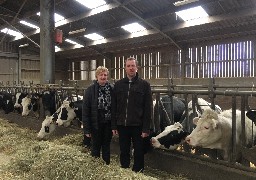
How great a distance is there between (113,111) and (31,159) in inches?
66.7

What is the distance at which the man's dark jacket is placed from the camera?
384 cm

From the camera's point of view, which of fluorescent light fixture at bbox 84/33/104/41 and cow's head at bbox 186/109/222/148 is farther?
fluorescent light fixture at bbox 84/33/104/41

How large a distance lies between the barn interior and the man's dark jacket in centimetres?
287

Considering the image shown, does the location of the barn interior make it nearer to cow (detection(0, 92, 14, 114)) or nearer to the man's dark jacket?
cow (detection(0, 92, 14, 114))

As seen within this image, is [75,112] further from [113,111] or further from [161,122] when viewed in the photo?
[113,111]

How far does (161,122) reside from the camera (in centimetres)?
511

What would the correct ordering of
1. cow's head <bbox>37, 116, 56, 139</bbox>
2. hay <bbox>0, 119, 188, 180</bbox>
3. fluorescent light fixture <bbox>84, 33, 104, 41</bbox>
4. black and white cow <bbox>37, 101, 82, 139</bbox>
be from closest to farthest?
1. hay <bbox>0, 119, 188, 180</bbox>
2. black and white cow <bbox>37, 101, 82, 139</bbox>
3. cow's head <bbox>37, 116, 56, 139</bbox>
4. fluorescent light fixture <bbox>84, 33, 104, 41</bbox>

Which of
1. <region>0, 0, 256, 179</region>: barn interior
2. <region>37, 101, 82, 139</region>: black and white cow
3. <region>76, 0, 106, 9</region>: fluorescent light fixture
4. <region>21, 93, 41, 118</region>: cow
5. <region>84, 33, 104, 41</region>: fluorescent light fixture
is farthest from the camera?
<region>84, 33, 104, 41</region>: fluorescent light fixture

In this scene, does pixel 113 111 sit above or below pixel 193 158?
above

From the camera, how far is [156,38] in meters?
15.0

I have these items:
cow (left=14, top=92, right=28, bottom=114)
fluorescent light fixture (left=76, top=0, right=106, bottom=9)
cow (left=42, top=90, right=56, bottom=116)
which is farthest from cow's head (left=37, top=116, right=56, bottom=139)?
fluorescent light fixture (left=76, top=0, right=106, bottom=9)

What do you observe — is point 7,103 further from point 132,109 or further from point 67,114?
point 132,109

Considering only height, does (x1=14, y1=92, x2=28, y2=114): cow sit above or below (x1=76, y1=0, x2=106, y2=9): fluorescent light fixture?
below

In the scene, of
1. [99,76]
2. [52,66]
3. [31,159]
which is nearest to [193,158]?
[99,76]
